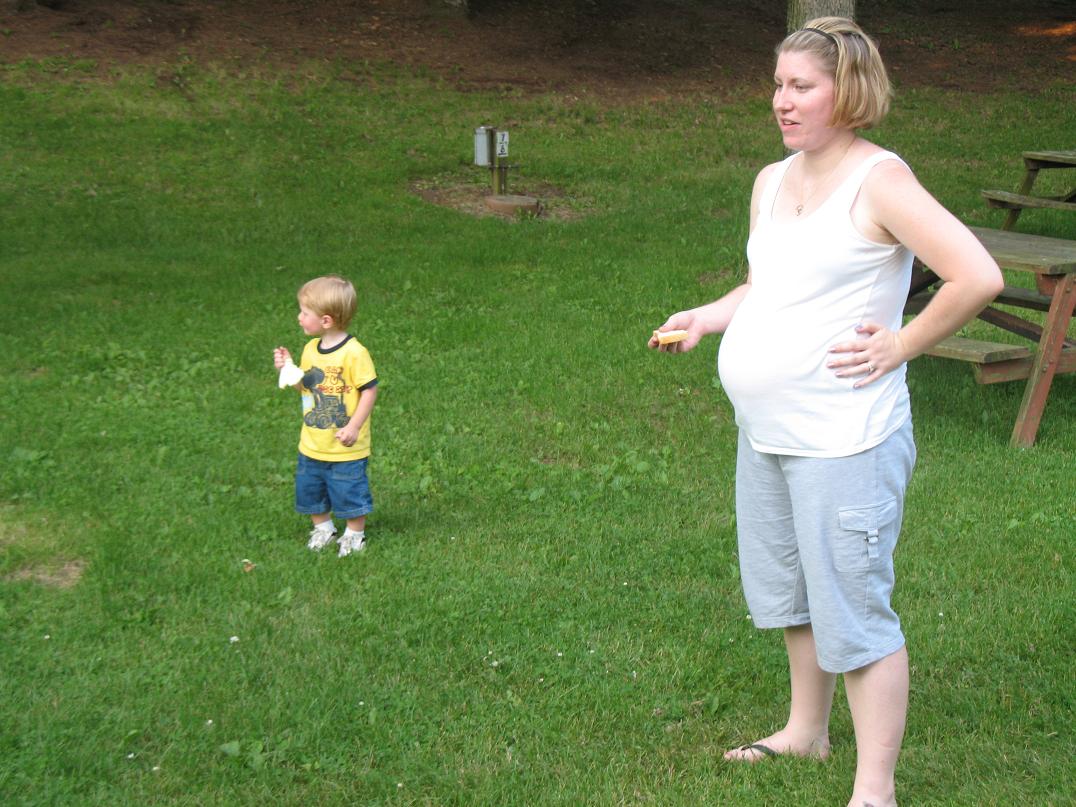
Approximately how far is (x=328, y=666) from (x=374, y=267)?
6.52 metres

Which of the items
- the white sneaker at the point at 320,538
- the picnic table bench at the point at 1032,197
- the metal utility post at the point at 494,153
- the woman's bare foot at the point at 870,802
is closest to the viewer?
the woman's bare foot at the point at 870,802

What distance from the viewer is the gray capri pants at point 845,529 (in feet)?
8.82

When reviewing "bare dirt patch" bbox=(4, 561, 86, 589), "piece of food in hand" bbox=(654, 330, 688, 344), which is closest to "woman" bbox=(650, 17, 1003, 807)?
"piece of food in hand" bbox=(654, 330, 688, 344)

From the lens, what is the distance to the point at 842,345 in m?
2.58

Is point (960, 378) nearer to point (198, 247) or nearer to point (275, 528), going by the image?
point (275, 528)

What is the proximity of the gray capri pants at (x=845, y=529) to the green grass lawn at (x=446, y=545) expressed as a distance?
A: 0.58 metres

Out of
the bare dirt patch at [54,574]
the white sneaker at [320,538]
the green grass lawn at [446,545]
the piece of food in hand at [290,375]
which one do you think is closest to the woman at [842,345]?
the green grass lawn at [446,545]

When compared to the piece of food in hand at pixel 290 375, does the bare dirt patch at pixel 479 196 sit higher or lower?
lower

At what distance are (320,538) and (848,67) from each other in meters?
3.18

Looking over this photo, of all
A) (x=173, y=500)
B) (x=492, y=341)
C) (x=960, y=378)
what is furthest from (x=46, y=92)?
(x=960, y=378)

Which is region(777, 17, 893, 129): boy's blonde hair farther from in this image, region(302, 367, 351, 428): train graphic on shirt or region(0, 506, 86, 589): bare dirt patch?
region(0, 506, 86, 589): bare dirt patch

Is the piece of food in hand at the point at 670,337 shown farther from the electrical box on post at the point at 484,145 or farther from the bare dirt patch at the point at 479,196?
the electrical box on post at the point at 484,145

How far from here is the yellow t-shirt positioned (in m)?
4.86

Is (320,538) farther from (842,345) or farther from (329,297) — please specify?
(842,345)
